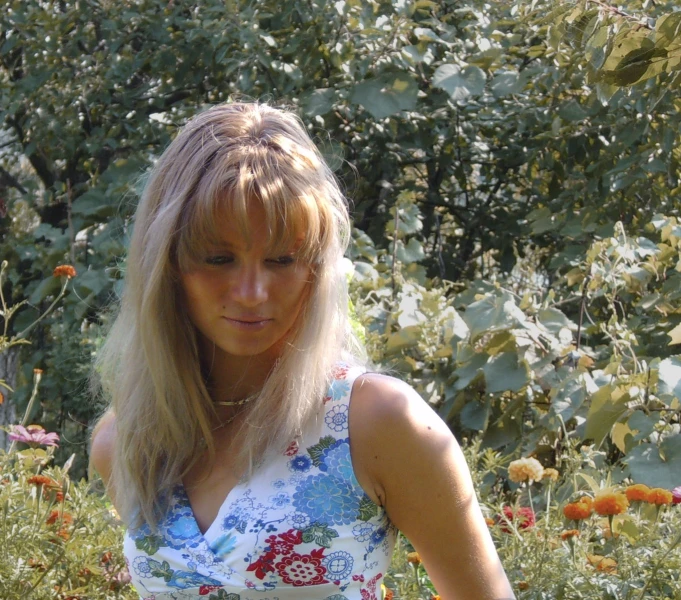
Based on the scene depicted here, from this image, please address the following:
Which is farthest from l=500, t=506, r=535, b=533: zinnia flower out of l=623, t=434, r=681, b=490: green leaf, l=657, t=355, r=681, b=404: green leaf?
l=657, t=355, r=681, b=404: green leaf

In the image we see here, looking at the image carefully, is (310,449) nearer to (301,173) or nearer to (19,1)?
(301,173)

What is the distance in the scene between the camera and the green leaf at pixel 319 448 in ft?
3.78

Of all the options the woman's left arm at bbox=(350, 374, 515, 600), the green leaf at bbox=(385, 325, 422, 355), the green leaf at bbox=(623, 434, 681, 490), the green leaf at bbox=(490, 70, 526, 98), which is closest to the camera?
the woman's left arm at bbox=(350, 374, 515, 600)

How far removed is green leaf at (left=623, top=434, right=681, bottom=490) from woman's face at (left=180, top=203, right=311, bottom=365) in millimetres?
1097

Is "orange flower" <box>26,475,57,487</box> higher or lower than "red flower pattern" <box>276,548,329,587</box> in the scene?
lower

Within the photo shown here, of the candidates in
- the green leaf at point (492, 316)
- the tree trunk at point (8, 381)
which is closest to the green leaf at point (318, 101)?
the green leaf at point (492, 316)

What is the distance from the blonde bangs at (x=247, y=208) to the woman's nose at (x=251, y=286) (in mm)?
31

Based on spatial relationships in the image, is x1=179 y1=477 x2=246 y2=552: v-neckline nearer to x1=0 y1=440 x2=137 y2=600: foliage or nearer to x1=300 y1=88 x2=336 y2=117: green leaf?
x1=0 y1=440 x2=137 y2=600: foliage

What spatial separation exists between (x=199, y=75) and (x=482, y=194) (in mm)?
1311

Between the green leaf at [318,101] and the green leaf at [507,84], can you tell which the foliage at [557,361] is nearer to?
the green leaf at [318,101]

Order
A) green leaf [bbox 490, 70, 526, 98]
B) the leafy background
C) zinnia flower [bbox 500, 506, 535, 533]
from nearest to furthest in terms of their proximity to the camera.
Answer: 1. zinnia flower [bbox 500, 506, 535, 533]
2. the leafy background
3. green leaf [bbox 490, 70, 526, 98]

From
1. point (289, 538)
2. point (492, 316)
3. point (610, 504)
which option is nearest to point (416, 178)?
point (492, 316)

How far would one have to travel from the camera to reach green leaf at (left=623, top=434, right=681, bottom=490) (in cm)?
197

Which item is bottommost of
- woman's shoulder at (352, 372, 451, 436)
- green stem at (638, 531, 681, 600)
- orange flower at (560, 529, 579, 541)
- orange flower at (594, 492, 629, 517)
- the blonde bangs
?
orange flower at (560, 529, 579, 541)
